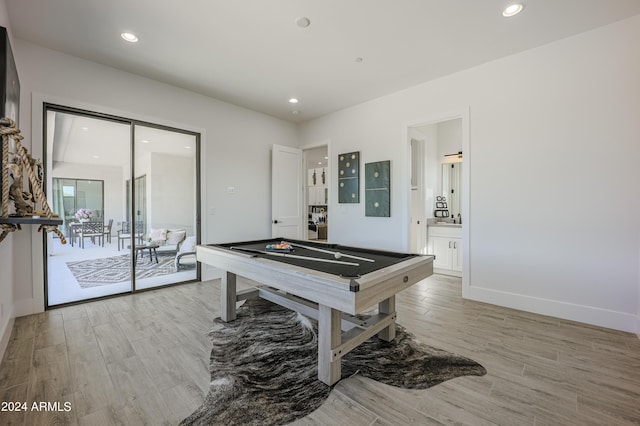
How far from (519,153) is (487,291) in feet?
5.50

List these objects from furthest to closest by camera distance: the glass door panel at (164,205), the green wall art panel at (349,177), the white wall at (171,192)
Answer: the green wall art panel at (349,177)
the white wall at (171,192)
the glass door panel at (164,205)

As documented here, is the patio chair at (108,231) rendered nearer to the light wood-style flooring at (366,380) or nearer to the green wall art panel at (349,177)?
the light wood-style flooring at (366,380)

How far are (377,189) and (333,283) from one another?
3.01 m

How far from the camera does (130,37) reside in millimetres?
2719

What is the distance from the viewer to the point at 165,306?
123 inches

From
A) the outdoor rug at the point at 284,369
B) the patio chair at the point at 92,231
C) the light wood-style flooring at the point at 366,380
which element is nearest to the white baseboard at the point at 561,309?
the light wood-style flooring at the point at 366,380

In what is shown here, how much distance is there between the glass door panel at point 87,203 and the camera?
10.3ft

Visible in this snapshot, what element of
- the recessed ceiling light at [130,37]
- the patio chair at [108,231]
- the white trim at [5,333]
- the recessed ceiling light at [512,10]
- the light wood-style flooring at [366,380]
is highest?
the recessed ceiling light at [130,37]

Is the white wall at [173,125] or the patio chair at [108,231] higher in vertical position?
the white wall at [173,125]

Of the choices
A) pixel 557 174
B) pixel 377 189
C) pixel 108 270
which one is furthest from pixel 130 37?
pixel 557 174

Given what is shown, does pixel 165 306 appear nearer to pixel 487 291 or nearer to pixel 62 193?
pixel 62 193

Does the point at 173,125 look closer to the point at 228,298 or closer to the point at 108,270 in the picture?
the point at 108,270

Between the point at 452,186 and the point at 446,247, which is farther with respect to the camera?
the point at 452,186

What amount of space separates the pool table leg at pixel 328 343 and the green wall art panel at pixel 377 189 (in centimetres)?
270
